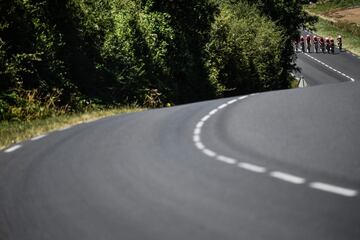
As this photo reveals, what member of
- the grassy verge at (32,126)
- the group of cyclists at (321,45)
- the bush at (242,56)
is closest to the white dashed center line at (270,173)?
the grassy verge at (32,126)

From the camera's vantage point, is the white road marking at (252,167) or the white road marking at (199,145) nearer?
the white road marking at (252,167)

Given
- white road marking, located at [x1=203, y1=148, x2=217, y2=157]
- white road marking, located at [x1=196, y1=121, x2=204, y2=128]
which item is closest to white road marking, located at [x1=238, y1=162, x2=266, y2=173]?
white road marking, located at [x1=203, y1=148, x2=217, y2=157]

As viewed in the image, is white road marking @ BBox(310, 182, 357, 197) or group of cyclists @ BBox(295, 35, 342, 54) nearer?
white road marking @ BBox(310, 182, 357, 197)

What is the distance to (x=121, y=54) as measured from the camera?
22297 mm

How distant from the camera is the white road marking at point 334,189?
6.23 m

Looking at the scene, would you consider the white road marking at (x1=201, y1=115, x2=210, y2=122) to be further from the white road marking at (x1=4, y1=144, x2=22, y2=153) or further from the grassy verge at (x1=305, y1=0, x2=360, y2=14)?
the grassy verge at (x1=305, y1=0, x2=360, y2=14)

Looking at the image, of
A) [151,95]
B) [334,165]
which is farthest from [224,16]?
[334,165]

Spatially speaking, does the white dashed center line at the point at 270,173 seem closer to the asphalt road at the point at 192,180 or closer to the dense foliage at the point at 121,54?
the asphalt road at the point at 192,180

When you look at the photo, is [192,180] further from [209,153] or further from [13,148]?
[13,148]

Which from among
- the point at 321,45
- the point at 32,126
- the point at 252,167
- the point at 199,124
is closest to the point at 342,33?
the point at 321,45

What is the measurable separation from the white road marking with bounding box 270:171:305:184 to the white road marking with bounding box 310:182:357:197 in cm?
23

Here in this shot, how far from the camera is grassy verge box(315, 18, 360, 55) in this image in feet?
204

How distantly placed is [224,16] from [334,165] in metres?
27.5

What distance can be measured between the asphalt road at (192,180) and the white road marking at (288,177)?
2 centimetres
